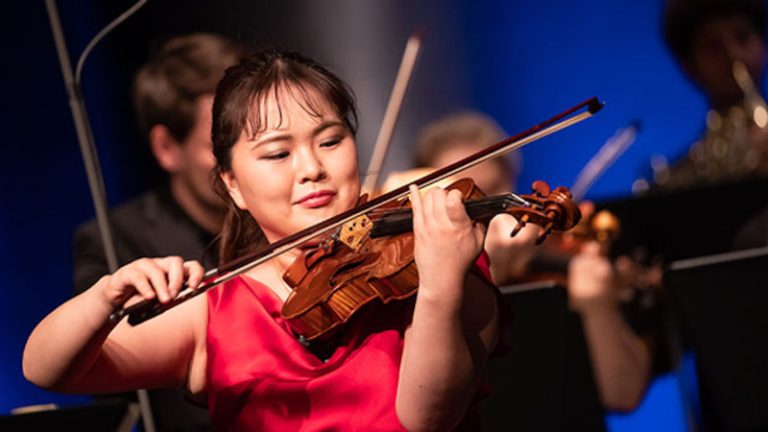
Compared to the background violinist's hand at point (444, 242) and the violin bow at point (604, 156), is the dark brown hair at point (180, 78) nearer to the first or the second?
the background violinist's hand at point (444, 242)

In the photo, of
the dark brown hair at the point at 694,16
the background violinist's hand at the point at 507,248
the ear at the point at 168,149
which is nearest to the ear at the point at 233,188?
the ear at the point at 168,149

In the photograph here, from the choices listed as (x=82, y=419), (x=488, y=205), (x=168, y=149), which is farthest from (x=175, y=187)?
(x=488, y=205)

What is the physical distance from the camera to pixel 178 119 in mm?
1983

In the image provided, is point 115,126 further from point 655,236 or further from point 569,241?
point 655,236

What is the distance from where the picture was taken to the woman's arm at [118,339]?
1.22 m

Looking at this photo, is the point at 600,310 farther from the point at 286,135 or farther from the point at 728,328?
the point at 286,135

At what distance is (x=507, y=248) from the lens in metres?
2.38

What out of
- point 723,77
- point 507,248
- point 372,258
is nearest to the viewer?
point 372,258

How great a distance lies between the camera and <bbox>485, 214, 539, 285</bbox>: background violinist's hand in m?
2.29

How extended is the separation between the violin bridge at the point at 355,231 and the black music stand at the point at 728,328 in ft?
2.97

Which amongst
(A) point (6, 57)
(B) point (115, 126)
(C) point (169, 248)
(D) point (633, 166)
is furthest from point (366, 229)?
(D) point (633, 166)

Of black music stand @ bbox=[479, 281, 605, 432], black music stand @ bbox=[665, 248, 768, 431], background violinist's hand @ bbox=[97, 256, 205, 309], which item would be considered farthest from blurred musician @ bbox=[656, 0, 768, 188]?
background violinist's hand @ bbox=[97, 256, 205, 309]

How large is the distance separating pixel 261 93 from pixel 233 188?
0.44ft

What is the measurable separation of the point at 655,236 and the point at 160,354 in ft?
4.86
